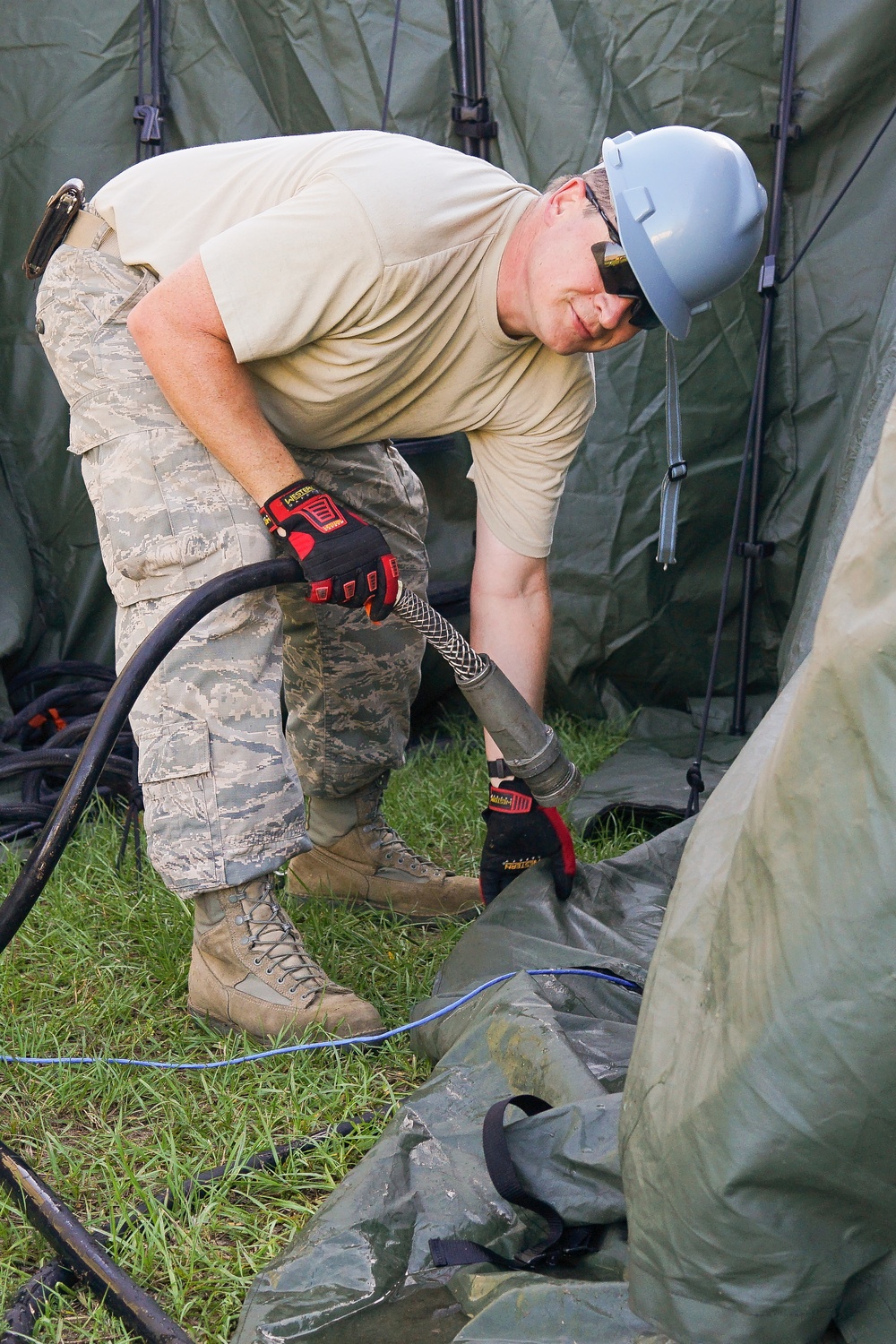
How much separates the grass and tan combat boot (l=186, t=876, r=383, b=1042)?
0.06m

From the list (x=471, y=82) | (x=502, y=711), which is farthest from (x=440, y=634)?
(x=471, y=82)

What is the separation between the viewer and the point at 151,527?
5.91ft

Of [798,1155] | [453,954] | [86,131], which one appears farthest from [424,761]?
[798,1155]

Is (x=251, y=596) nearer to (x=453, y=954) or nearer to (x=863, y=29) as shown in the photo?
(x=453, y=954)

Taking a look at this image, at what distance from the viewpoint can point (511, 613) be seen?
2150 millimetres

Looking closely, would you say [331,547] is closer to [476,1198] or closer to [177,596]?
[177,596]

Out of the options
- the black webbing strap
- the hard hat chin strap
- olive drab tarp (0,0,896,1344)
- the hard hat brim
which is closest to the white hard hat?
the hard hat brim

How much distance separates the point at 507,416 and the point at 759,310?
3.58ft

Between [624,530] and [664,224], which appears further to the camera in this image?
[624,530]

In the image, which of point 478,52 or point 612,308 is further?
point 478,52

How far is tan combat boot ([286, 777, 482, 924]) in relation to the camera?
2.33m

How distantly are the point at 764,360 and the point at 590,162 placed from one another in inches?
23.9

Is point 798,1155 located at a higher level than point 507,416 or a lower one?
lower

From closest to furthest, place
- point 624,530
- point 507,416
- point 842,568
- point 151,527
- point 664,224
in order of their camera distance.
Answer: point 842,568 → point 664,224 → point 151,527 → point 507,416 → point 624,530
